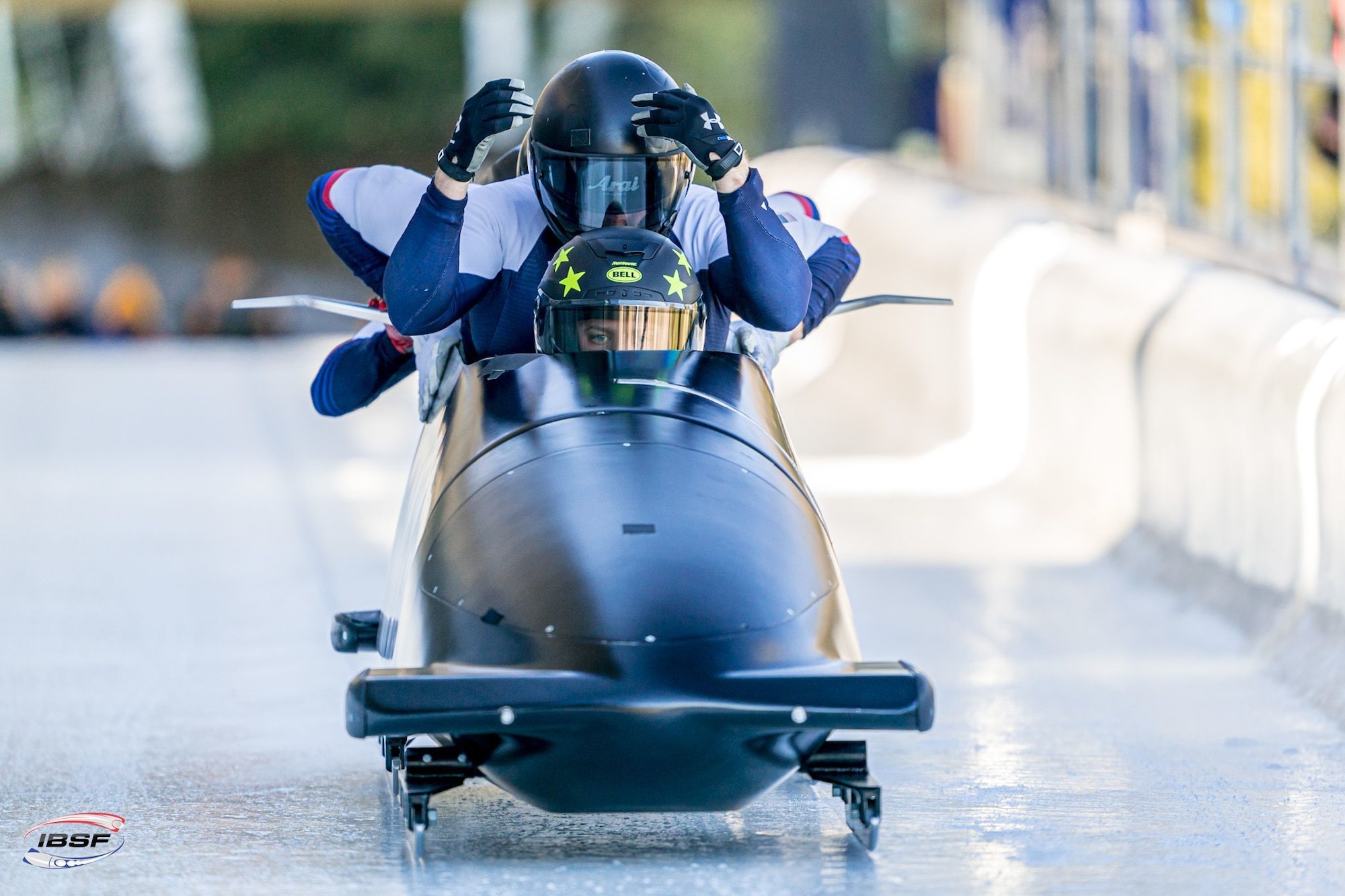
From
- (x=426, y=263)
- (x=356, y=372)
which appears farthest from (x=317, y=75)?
(x=426, y=263)

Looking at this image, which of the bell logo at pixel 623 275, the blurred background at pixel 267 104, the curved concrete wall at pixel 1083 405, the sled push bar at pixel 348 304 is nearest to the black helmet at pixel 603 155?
the bell logo at pixel 623 275

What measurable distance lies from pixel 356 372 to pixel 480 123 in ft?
3.28

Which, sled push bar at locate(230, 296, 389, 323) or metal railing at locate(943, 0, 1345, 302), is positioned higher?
sled push bar at locate(230, 296, 389, 323)

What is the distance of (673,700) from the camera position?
3.27m

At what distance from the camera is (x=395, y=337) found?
4648 millimetres

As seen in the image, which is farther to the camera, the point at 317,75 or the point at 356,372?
the point at 317,75

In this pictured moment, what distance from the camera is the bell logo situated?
3838 millimetres

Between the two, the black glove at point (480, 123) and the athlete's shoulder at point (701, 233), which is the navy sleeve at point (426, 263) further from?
the athlete's shoulder at point (701, 233)

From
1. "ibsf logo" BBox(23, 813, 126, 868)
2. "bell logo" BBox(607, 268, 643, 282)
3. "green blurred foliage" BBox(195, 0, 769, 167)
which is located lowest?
"green blurred foliage" BBox(195, 0, 769, 167)

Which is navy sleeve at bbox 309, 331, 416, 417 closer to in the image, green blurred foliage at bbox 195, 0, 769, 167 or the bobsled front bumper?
the bobsled front bumper

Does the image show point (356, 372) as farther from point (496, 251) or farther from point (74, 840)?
point (74, 840)

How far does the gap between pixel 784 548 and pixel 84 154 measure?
4315cm

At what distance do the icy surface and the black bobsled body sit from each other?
0.27 meters

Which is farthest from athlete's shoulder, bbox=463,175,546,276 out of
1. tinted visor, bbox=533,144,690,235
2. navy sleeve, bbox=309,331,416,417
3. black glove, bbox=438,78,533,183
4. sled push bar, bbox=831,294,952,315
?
sled push bar, bbox=831,294,952,315
